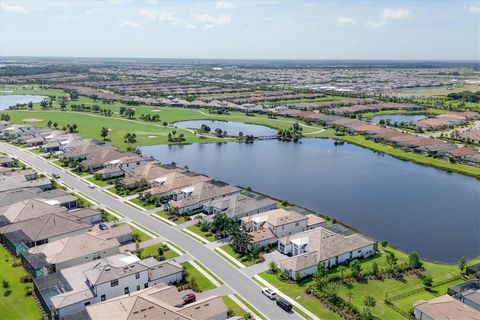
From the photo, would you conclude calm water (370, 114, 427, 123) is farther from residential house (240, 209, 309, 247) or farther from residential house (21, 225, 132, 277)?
residential house (21, 225, 132, 277)

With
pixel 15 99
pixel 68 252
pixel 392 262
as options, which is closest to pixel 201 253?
pixel 68 252

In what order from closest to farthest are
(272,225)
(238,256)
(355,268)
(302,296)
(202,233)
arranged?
(302,296)
(355,268)
(238,256)
(272,225)
(202,233)

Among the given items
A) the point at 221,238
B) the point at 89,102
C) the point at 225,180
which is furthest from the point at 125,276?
the point at 89,102

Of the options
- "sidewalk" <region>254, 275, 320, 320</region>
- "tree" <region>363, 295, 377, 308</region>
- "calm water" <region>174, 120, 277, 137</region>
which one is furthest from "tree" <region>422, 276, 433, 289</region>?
"calm water" <region>174, 120, 277, 137</region>

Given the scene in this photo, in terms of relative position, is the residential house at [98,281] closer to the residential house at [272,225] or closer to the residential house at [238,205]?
the residential house at [272,225]

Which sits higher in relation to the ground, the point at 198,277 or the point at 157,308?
the point at 157,308

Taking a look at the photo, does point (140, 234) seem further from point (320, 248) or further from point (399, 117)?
point (399, 117)

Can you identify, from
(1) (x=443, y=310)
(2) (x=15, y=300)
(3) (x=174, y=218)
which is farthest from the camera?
(3) (x=174, y=218)

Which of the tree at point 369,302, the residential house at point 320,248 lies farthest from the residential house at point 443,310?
the residential house at point 320,248
